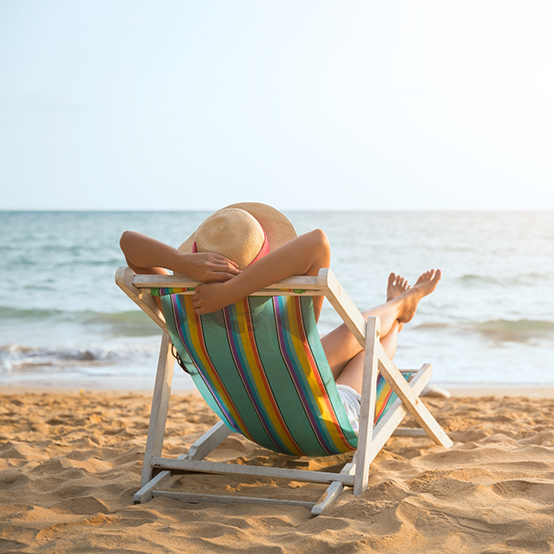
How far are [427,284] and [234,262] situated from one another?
1.62 metres

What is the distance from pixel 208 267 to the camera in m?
1.84

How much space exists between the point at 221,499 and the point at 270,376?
A: 56 cm

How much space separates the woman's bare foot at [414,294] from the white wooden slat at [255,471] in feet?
3.54

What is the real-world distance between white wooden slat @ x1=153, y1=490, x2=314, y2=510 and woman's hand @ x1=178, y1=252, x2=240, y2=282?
92cm

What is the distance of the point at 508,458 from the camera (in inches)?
99.7

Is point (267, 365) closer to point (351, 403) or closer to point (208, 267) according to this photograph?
point (208, 267)

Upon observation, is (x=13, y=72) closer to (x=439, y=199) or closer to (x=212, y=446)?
(x=439, y=199)

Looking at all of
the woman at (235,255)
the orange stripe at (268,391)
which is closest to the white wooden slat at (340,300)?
the woman at (235,255)

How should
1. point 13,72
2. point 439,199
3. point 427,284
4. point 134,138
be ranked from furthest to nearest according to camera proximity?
point 439,199
point 134,138
point 13,72
point 427,284

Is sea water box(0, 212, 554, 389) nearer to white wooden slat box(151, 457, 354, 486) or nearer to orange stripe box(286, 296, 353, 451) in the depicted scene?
white wooden slat box(151, 457, 354, 486)

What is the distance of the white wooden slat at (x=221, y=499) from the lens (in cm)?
209

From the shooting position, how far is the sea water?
6.26 metres

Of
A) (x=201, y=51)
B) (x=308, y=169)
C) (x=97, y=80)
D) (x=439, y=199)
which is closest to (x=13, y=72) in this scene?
(x=97, y=80)

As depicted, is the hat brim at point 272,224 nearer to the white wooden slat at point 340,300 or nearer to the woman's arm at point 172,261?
the woman's arm at point 172,261
